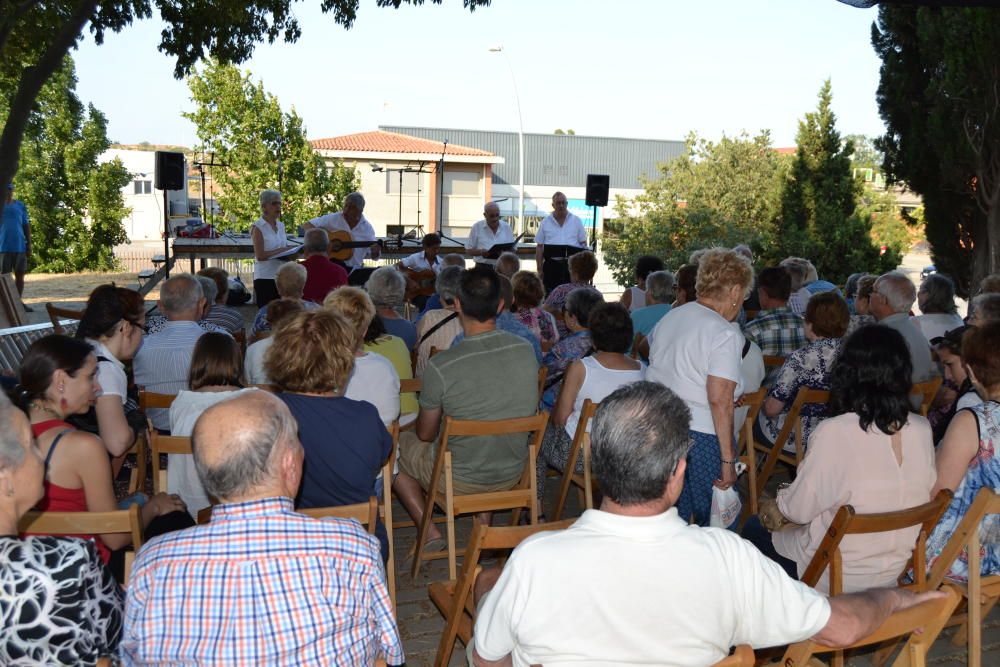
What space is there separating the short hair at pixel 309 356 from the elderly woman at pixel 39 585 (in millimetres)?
1021

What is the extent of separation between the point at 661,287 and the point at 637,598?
4.23m

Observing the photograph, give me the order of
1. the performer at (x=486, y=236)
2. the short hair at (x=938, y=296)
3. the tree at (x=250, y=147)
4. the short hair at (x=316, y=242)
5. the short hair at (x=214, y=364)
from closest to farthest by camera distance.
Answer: the short hair at (x=214, y=364) < the short hair at (x=938, y=296) < the short hair at (x=316, y=242) < the performer at (x=486, y=236) < the tree at (x=250, y=147)

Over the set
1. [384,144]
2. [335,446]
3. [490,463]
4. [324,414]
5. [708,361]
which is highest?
[384,144]

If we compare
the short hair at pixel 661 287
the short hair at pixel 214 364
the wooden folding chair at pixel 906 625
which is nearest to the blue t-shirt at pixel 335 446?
the short hair at pixel 214 364

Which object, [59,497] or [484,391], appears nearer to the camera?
[59,497]

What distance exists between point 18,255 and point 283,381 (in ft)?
34.6

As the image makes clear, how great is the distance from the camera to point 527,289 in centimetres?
542

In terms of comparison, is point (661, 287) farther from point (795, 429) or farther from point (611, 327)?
point (611, 327)

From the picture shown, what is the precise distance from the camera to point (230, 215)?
2364 cm

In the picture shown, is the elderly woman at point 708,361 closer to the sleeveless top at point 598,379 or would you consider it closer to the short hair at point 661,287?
the sleeveless top at point 598,379

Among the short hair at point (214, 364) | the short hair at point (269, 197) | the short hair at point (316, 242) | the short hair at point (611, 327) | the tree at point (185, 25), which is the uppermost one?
the tree at point (185, 25)

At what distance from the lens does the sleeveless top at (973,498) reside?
9.47 ft

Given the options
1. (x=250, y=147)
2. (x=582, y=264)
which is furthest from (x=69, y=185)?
(x=582, y=264)

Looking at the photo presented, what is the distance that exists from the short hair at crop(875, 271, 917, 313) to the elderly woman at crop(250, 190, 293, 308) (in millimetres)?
5425
